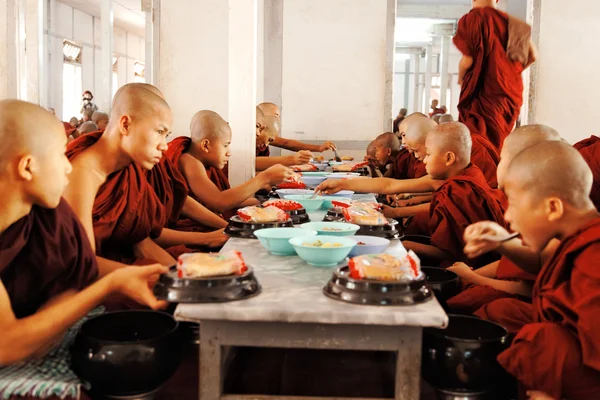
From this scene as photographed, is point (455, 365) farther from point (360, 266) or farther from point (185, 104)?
point (185, 104)

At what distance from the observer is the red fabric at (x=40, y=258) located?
1896 millimetres

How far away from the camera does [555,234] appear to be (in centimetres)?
204

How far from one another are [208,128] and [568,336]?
9.31 ft

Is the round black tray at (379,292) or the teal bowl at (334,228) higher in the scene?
the teal bowl at (334,228)

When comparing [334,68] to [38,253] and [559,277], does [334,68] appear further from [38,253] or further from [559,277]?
[38,253]

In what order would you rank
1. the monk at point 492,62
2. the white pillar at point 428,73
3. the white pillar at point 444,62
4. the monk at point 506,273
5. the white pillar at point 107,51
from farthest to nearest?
the white pillar at point 428,73 → the white pillar at point 444,62 → the white pillar at point 107,51 → the monk at point 492,62 → the monk at point 506,273

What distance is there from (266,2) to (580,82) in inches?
174

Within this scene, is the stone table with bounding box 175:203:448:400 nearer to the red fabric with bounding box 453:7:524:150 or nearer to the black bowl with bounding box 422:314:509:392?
the black bowl with bounding box 422:314:509:392

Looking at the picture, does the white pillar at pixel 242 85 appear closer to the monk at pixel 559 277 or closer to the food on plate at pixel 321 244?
the food on plate at pixel 321 244

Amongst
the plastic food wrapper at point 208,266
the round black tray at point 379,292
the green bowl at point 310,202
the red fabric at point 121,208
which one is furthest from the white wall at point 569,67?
the plastic food wrapper at point 208,266

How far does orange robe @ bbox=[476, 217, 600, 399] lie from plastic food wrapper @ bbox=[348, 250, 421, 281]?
15.5 inches

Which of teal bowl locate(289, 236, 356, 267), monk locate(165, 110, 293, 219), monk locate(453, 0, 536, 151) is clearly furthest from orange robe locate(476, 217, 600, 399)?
monk locate(453, 0, 536, 151)

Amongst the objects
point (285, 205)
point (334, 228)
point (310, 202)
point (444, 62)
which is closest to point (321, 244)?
point (334, 228)

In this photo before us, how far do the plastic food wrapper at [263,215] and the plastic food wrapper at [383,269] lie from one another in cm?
97
